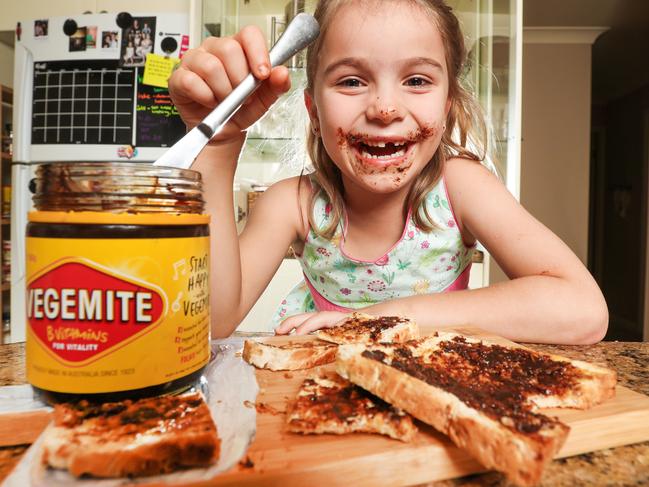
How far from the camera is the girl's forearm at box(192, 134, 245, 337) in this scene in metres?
0.96

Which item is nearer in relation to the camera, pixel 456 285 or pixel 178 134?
pixel 456 285

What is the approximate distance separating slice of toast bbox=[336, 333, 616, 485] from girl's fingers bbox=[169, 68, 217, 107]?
1.65ft

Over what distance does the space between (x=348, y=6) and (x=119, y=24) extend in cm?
195

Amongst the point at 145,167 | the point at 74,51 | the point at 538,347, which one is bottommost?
the point at 538,347

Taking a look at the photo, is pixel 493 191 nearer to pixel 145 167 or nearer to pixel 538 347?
pixel 538 347

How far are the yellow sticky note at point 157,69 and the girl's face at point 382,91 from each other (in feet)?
5.61

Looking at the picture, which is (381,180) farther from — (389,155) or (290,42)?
(290,42)

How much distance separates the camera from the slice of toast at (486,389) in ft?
1.25

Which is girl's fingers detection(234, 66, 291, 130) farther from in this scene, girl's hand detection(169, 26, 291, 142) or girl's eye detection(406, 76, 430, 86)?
girl's eye detection(406, 76, 430, 86)

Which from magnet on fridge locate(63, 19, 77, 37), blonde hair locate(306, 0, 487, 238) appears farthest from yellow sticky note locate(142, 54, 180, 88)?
blonde hair locate(306, 0, 487, 238)

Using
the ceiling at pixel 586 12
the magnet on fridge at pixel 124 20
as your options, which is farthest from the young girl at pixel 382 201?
the ceiling at pixel 586 12

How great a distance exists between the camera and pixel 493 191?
3.90ft

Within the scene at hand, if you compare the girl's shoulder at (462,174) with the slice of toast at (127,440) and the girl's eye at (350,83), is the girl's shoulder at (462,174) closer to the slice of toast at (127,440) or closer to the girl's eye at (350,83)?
the girl's eye at (350,83)

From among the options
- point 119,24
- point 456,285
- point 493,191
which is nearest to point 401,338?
point 493,191
